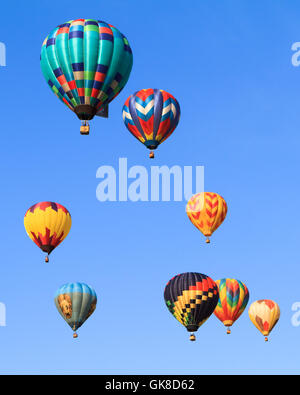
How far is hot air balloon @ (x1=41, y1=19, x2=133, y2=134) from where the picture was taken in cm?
3800

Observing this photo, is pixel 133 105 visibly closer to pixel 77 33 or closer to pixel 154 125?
pixel 154 125

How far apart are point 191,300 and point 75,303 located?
6481 mm

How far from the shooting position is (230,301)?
52469mm

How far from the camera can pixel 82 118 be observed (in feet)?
125

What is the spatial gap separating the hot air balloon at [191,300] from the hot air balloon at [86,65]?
418 inches

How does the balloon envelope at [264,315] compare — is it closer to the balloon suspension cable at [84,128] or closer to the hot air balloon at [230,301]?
the hot air balloon at [230,301]

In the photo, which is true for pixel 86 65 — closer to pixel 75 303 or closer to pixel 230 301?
pixel 75 303

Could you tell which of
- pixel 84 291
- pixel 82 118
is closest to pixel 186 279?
pixel 84 291

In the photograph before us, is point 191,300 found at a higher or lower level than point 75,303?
higher

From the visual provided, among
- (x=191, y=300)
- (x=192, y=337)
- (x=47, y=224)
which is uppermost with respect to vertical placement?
(x=47, y=224)

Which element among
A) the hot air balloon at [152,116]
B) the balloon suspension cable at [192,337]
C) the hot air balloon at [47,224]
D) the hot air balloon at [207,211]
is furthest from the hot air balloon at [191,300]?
the hot air balloon at [152,116]

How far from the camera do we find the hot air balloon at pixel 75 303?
157ft

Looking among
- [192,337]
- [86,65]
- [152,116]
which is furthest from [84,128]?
[192,337]

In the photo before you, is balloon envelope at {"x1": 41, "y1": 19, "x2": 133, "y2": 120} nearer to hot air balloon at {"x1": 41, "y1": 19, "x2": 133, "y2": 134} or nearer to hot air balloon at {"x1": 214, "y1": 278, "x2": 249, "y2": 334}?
hot air balloon at {"x1": 41, "y1": 19, "x2": 133, "y2": 134}
